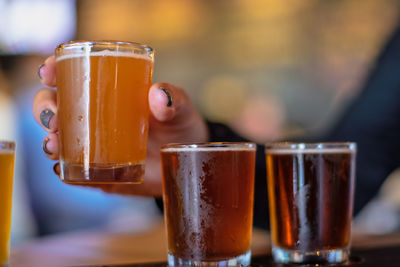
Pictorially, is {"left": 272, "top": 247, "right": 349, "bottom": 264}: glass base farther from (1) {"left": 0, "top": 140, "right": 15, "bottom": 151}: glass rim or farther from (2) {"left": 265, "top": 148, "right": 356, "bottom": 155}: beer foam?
(1) {"left": 0, "top": 140, "right": 15, "bottom": 151}: glass rim

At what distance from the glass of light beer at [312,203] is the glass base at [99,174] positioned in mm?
326

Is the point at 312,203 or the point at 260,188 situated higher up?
the point at 312,203

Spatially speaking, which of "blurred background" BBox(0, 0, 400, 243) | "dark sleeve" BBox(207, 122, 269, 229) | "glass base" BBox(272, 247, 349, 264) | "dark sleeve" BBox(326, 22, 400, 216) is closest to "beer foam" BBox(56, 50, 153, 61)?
"glass base" BBox(272, 247, 349, 264)

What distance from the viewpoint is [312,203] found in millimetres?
989

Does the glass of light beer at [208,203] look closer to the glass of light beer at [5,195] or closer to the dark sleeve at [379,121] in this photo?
→ the glass of light beer at [5,195]

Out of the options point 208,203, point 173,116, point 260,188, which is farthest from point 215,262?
point 260,188

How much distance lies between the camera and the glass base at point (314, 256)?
0.98 meters

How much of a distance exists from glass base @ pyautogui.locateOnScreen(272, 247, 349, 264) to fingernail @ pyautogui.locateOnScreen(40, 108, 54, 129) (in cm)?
58

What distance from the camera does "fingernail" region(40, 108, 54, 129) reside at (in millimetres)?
1059

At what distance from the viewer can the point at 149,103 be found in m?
1.01

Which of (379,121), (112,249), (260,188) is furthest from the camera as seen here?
(379,121)

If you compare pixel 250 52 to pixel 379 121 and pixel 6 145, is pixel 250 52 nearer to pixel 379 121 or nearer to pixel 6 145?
pixel 379 121

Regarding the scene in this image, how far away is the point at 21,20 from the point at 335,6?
2.68 meters

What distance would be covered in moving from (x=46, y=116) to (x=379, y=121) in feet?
5.49
